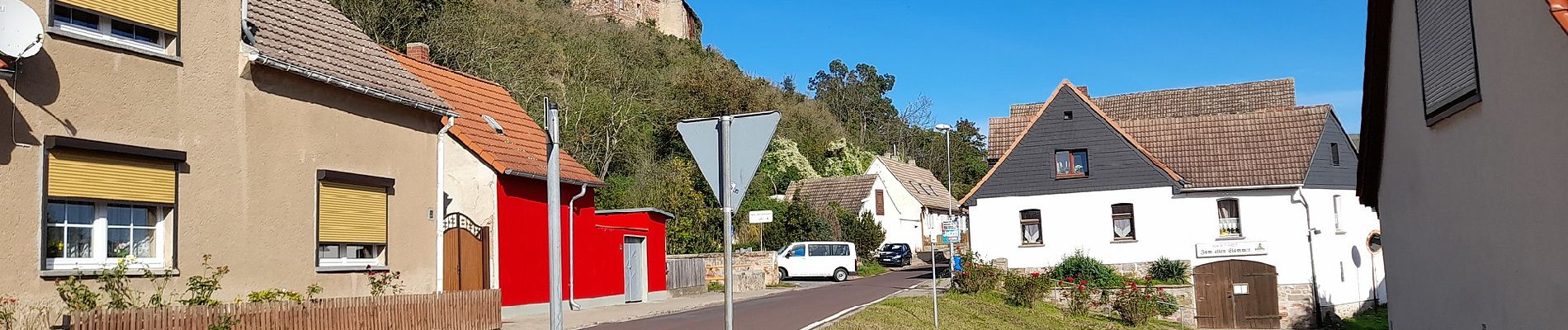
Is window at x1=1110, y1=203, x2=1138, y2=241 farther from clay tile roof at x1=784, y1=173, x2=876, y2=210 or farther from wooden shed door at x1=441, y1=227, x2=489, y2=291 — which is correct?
clay tile roof at x1=784, y1=173, x2=876, y2=210

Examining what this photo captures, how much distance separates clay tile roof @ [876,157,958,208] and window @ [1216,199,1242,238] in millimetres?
28544

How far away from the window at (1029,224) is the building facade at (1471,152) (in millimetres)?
23125

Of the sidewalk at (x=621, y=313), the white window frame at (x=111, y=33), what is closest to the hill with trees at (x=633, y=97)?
the sidewalk at (x=621, y=313)

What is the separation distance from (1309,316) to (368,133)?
2868cm

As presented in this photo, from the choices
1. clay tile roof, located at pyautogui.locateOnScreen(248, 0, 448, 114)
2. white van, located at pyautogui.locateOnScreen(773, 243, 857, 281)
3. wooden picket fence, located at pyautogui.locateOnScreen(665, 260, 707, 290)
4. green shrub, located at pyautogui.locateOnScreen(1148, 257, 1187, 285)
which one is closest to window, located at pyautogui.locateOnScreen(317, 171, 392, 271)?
clay tile roof, located at pyautogui.locateOnScreen(248, 0, 448, 114)

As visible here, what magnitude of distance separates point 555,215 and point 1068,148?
2890 centimetres

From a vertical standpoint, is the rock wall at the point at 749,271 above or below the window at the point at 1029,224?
below

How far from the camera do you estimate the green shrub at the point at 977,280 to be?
33153mm

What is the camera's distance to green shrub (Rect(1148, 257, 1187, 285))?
112ft

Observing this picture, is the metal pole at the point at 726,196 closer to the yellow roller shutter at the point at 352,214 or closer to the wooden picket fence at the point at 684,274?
the yellow roller shutter at the point at 352,214

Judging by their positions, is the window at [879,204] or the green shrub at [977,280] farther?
the window at [879,204]

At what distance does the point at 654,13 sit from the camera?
4035 inches

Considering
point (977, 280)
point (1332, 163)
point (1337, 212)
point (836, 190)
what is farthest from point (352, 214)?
point (836, 190)

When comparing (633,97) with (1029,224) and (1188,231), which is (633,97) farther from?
(1188,231)
